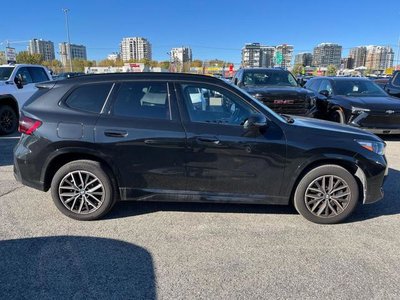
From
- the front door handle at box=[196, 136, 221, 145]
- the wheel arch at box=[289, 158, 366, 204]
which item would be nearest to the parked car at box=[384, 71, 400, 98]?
the wheel arch at box=[289, 158, 366, 204]

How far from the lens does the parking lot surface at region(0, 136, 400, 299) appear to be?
2.92 meters

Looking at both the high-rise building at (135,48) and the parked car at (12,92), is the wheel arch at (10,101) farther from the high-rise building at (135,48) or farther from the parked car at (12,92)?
the high-rise building at (135,48)

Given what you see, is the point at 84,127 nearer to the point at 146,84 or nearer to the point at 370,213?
the point at 146,84

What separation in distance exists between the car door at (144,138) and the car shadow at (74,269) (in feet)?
2.71

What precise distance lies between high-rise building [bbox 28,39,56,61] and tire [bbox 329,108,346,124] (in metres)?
112

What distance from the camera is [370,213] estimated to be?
458cm

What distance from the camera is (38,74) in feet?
36.7

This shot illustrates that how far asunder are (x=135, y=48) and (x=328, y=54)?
64.8m

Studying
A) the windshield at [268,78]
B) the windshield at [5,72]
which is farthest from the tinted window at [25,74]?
the windshield at [268,78]

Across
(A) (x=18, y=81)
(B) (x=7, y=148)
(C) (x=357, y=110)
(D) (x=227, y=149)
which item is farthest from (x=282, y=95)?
(A) (x=18, y=81)

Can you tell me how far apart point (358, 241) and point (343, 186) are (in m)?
0.66

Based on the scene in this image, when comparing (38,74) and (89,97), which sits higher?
(38,74)

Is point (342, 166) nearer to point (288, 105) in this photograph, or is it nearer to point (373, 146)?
point (373, 146)

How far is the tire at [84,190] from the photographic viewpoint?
4117 millimetres
